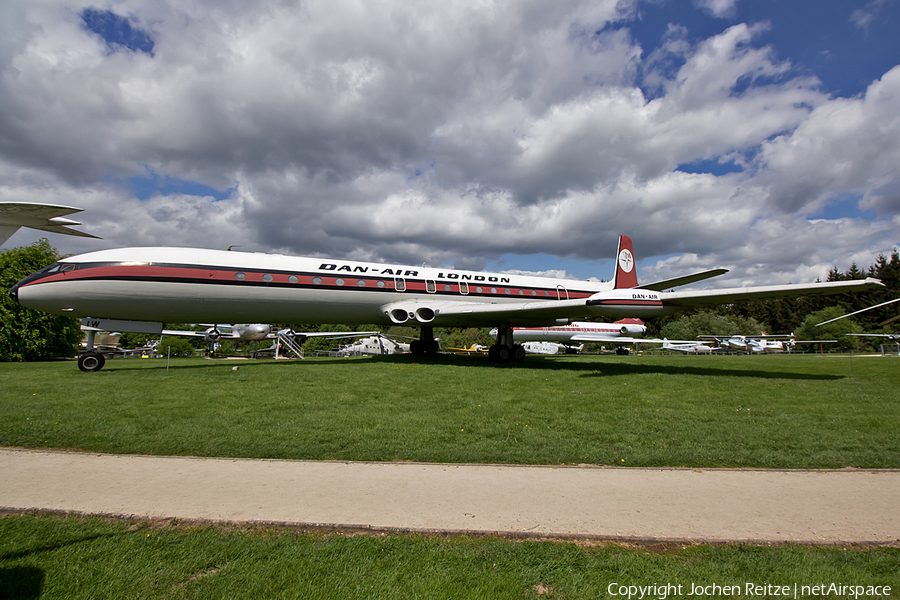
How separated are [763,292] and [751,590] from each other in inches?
475

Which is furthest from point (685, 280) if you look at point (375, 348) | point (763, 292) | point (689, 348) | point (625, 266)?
point (689, 348)

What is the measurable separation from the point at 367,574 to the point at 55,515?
2.61 m

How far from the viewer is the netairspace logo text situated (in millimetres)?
Result: 2396

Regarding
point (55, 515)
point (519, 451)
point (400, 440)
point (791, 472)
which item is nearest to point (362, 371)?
point (400, 440)

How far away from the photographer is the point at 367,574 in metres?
2.55

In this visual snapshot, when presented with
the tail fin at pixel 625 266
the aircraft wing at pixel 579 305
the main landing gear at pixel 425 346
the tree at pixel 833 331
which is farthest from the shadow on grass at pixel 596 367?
the tree at pixel 833 331

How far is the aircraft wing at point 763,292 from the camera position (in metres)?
11.4

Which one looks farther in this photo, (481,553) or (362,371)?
(362,371)

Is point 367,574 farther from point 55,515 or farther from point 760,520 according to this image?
point 760,520

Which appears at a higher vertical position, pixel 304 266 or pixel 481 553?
pixel 304 266

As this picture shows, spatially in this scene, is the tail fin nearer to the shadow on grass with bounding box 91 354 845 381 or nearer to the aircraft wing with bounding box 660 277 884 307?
the shadow on grass with bounding box 91 354 845 381

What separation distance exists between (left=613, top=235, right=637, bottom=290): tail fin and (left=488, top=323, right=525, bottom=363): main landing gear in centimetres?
771

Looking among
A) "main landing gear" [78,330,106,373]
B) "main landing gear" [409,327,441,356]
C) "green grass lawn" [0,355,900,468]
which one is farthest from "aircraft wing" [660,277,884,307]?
"main landing gear" [78,330,106,373]

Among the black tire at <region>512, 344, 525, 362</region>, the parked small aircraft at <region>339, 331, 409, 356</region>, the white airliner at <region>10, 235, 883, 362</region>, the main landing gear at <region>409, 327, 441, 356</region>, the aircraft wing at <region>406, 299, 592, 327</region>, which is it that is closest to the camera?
the white airliner at <region>10, 235, 883, 362</region>
